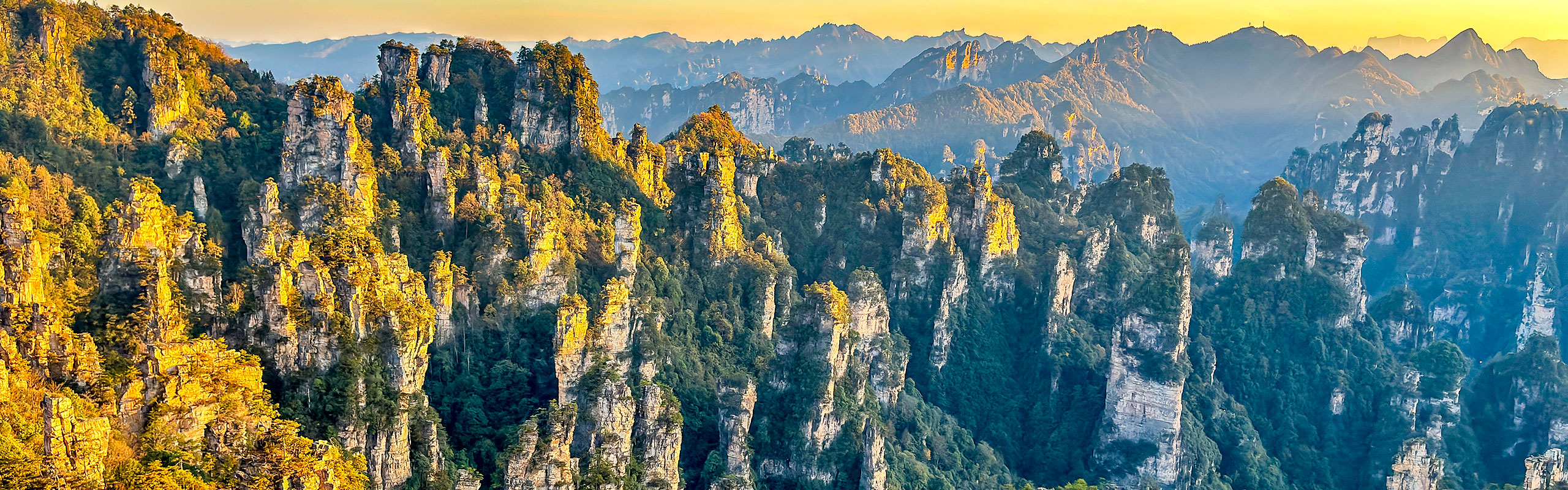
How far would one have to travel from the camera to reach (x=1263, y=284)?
2749 inches

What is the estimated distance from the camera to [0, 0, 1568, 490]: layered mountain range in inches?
1300

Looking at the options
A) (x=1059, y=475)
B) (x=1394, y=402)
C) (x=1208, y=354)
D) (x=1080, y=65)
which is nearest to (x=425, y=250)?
(x=1059, y=475)

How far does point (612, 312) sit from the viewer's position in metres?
44.4

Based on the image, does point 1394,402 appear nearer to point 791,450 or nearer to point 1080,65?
point 791,450

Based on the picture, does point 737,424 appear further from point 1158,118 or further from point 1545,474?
point 1158,118

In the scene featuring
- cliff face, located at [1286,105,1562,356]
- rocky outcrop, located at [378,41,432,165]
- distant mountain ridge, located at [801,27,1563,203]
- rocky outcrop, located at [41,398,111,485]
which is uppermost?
distant mountain ridge, located at [801,27,1563,203]

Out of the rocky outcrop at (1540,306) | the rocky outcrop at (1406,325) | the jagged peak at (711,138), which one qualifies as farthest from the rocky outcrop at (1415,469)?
the rocky outcrop at (1540,306)

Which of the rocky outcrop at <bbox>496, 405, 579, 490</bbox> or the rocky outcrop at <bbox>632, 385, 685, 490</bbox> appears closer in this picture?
the rocky outcrop at <bbox>496, 405, 579, 490</bbox>

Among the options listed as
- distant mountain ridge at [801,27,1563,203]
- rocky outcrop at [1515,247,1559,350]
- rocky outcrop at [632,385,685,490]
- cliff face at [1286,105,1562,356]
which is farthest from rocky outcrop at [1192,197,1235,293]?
distant mountain ridge at [801,27,1563,203]

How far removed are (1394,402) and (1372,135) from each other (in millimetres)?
55951

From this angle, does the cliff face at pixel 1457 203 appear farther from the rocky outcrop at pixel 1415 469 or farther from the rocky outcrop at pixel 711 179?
the rocky outcrop at pixel 711 179

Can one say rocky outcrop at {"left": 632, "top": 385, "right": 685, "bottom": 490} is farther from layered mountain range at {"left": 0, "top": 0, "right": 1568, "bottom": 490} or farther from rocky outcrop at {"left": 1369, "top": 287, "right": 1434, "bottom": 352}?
rocky outcrop at {"left": 1369, "top": 287, "right": 1434, "bottom": 352}

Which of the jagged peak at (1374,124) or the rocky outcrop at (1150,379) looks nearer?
the rocky outcrop at (1150,379)

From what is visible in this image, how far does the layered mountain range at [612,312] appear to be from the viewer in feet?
108
